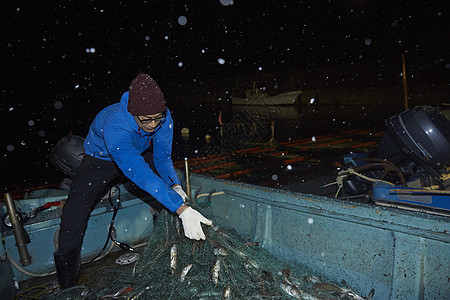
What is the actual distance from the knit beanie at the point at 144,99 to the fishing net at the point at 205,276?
1382 mm

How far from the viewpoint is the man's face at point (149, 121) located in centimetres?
273

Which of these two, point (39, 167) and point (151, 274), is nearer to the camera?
point (151, 274)

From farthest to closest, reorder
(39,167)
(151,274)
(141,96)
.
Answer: (39,167), (151,274), (141,96)

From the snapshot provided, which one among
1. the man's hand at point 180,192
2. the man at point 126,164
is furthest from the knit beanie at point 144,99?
the man's hand at point 180,192

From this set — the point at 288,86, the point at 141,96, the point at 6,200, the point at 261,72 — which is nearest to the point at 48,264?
the point at 6,200

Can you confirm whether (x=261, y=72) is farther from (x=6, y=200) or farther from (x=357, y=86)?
(x=6, y=200)

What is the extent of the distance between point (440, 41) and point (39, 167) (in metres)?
30.3

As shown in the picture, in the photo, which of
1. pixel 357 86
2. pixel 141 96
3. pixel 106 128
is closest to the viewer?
pixel 141 96

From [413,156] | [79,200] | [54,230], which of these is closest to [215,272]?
[79,200]

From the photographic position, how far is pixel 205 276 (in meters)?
2.81

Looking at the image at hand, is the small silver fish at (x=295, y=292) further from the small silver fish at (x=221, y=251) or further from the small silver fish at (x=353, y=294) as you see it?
the small silver fish at (x=221, y=251)

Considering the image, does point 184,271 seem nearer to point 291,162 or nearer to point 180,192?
point 180,192

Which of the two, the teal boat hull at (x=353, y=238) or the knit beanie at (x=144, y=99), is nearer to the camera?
the teal boat hull at (x=353, y=238)

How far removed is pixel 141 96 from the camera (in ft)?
8.57
